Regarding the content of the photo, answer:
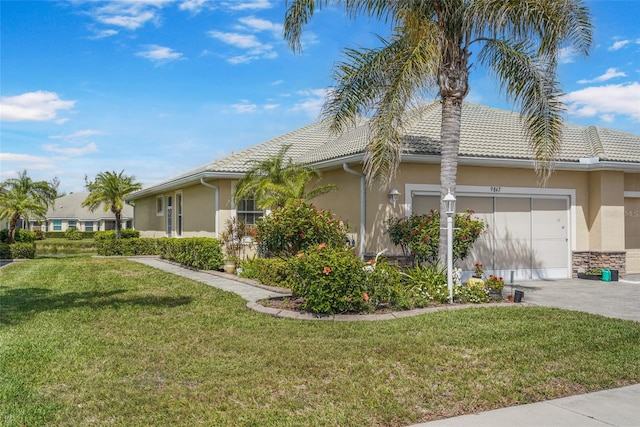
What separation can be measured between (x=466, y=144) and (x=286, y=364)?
399 inches

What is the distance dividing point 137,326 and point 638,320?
318 inches

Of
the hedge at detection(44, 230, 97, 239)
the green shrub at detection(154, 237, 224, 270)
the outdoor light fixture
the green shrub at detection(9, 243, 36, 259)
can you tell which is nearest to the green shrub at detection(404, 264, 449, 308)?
the outdoor light fixture

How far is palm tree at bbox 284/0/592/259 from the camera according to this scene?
9820 millimetres

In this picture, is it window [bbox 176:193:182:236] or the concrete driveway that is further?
window [bbox 176:193:182:236]

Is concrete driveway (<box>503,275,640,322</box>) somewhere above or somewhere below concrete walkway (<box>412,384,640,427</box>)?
above

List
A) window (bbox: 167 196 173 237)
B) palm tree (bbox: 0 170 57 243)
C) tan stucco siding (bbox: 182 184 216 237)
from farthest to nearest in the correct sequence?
window (bbox: 167 196 173 237) < palm tree (bbox: 0 170 57 243) < tan stucco siding (bbox: 182 184 216 237)

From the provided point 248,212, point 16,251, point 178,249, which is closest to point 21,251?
point 16,251

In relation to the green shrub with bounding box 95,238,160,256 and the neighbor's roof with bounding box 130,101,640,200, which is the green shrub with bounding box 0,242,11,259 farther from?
the neighbor's roof with bounding box 130,101,640,200

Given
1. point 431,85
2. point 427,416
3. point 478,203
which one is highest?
point 431,85

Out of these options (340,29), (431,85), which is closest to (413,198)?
(431,85)

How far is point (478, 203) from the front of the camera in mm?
13953

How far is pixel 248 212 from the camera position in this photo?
56.5 ft

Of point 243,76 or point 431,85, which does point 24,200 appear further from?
point 431,85

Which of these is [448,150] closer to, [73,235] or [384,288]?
[384,288]
